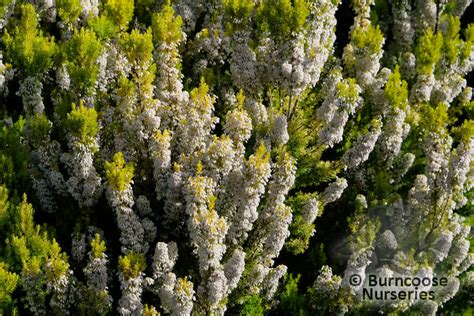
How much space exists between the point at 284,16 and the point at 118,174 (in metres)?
2.47

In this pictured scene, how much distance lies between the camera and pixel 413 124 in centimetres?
783

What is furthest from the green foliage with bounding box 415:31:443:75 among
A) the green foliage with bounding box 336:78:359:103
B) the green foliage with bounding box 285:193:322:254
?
the green foliage with bounding box 285:193:322:254

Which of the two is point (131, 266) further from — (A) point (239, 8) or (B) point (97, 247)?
(A) point (239, 8)

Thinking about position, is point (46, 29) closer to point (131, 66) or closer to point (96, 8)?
point (96, 8)

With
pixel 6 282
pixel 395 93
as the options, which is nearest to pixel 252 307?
pixel 6 282

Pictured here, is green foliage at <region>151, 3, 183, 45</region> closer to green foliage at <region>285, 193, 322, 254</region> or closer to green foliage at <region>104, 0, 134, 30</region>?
green foliage at <region>104, 0, 134, 30</region>

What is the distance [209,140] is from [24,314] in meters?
2.46

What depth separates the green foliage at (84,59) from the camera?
6230mm

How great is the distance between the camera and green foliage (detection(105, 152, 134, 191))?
568 cm

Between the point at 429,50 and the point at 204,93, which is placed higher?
the point at 429,50

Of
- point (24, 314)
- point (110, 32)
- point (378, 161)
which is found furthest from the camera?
point (378, 161)

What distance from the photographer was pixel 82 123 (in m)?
5.75

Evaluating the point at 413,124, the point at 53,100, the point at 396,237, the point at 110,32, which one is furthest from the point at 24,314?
the point at 413,124

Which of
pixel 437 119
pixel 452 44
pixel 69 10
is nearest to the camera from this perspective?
pixel 437 119
